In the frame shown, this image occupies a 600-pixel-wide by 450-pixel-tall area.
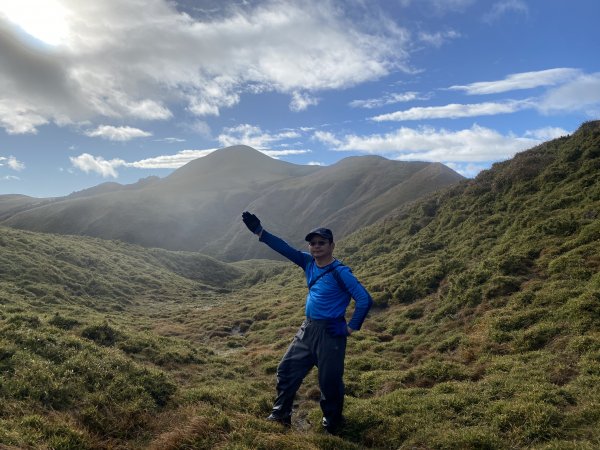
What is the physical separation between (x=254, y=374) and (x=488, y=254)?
15.3 metres

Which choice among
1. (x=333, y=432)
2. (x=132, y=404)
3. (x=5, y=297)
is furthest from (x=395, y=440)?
(x=5, y=297)

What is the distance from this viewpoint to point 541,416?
8.08 meters

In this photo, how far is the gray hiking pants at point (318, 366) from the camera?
27.5ft

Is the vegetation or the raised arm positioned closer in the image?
the vegetation

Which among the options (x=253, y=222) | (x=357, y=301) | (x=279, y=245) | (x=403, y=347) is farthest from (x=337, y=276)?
(x=403, y=347)

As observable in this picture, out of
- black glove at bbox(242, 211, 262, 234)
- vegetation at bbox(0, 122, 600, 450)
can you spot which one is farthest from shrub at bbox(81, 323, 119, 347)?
black glove at bbox(242, 211, 262, 234)

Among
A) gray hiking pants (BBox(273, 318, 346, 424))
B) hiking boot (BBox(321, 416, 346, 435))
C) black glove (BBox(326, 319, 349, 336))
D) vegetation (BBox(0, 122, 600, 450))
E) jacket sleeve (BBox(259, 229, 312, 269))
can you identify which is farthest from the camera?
jacket sleeve (BBox(259, 229, 312, 269))

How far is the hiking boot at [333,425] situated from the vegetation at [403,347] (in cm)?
17

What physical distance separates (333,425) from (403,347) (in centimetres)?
943

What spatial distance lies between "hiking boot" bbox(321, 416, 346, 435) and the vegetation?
17 centimetres

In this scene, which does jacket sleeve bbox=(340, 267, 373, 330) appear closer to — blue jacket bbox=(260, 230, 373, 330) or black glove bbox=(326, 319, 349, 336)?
blue jacket bbox=(260, 230, 373, 330)

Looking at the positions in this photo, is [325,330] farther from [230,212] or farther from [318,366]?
[230,212]

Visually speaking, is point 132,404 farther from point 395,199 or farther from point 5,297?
point 395,199

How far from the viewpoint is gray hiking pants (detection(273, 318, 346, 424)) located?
8375mm
